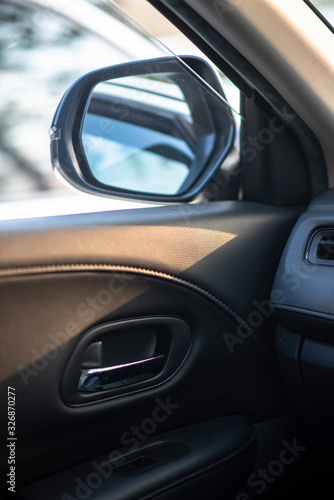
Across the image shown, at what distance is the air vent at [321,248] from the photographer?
1507 millimetres

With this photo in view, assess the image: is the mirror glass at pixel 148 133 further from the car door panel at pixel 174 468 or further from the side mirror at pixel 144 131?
the car door panel at pixel 174 468

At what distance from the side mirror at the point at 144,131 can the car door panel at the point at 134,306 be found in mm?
200

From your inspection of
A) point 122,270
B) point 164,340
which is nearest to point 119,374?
point 164,340

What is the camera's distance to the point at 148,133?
5.89ft

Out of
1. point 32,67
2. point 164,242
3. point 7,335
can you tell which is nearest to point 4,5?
point 32,67

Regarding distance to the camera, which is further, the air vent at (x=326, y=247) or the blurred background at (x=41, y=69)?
the blurred background at (x=41, y=69)

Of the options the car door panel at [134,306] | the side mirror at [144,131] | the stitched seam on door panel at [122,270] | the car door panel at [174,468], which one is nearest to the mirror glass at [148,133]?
the side mirror at [144,131]

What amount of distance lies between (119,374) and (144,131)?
776 millimetres

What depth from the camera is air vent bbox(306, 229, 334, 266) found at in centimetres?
151

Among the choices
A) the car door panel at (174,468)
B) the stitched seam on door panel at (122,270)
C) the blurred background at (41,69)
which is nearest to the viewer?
the stitched seam on door panel at (122,270)

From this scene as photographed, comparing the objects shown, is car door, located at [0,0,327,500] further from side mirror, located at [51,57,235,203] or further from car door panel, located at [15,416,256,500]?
side mirror, located at [51,57,235,203]

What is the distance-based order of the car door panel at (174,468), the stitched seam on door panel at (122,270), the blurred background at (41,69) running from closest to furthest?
1. the stitched seam on door panel at (122,270)
2. the car door panel at (174,468)
3. the blurred background at (41,69)

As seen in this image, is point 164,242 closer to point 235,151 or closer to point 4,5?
point 235,151

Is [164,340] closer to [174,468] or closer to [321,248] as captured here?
[174,468]
